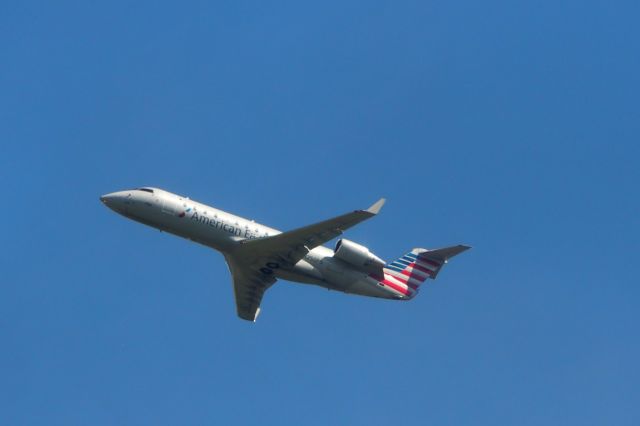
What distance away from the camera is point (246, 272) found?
4159 centimetres

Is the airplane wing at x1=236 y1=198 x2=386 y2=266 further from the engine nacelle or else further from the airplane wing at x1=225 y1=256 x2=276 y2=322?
the engine nacelle

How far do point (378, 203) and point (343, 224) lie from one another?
1.96 m

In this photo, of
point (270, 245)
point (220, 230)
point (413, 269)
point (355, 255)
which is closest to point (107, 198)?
point (220, 230)

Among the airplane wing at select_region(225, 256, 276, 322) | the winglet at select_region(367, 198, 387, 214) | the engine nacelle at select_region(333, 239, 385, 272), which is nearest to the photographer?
the winglet at select_region(367, 198, 387, 214)

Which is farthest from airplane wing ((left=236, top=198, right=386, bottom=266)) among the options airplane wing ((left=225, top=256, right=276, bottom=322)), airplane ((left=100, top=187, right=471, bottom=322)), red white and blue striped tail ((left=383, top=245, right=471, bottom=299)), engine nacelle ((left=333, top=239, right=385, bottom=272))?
red white and blue striped tail ((left=383, top=245, right=471, bottom=299))

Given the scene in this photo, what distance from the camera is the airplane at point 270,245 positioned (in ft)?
128

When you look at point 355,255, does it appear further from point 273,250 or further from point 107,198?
point 107,198

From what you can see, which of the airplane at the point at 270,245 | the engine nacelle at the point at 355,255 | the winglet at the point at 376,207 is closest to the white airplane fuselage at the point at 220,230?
the airplane at the point at 270,245

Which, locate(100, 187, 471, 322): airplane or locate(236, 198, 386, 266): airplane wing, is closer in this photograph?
locate(236, 198, 386, 266): airplane wing

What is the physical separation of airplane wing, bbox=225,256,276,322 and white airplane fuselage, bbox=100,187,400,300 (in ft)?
3.43

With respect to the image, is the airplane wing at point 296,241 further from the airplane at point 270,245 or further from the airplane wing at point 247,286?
the airplane wing at point 247,286

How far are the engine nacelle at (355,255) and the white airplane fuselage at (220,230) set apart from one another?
0.31 meters

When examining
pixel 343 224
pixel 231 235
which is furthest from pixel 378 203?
pixel 231 235

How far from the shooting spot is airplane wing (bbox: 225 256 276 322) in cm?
4147
